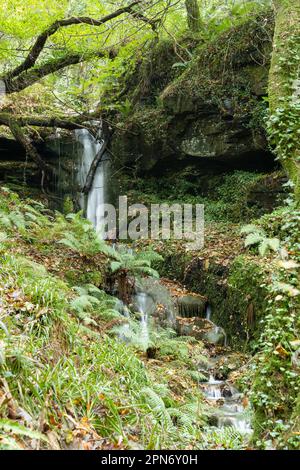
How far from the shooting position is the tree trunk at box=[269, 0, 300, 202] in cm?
481

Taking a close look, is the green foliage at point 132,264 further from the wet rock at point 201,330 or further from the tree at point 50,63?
the tree at point 50,63

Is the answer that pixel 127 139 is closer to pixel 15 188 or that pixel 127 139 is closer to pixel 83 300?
pixel 15 188

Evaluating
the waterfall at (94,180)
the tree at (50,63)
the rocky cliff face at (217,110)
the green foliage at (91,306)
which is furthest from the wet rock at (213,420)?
the waterfall at (94,180)

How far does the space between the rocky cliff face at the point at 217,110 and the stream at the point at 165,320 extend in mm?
2221

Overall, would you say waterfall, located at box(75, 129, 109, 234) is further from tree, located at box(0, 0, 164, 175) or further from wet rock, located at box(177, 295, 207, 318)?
wet rock, located at box(177, 295, 207, 318)

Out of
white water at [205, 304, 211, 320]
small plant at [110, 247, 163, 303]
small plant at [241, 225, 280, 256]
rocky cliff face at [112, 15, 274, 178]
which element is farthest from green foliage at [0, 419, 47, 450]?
rocky cliff face at [112, 15, 274, 178]

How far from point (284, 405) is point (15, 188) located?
11.1 m

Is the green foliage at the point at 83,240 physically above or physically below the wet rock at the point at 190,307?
above

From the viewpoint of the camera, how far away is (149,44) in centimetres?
1141

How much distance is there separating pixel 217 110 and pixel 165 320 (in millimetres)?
5700

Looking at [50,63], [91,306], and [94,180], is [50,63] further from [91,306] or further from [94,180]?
[91,306]

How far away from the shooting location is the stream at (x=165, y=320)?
4.70 m

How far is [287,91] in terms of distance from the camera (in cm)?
514

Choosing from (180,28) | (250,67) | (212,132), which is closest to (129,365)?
(212,132)
